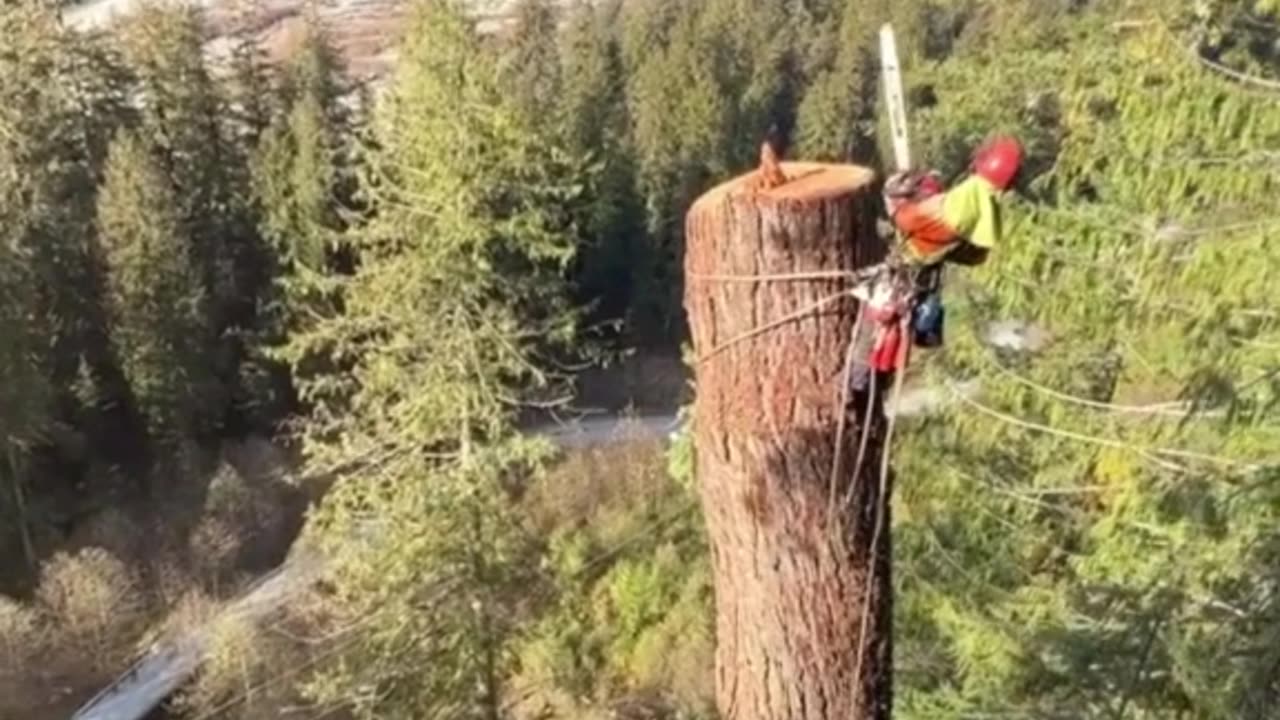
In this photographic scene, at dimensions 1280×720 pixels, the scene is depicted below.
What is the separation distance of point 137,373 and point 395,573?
42.5 feet

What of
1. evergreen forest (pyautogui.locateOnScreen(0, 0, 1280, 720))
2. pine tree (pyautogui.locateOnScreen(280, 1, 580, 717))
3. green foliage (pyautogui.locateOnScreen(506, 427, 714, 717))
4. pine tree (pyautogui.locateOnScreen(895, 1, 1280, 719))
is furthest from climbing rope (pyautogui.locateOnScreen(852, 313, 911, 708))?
green foliage (pyautogui.locateOnScreen(506, 427, 714, 717))

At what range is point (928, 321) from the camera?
323cm

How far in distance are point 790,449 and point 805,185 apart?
20.6 inches

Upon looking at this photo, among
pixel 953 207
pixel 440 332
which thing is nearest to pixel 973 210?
pixel 953 207

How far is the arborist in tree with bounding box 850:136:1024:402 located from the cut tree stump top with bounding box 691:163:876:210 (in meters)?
0.08

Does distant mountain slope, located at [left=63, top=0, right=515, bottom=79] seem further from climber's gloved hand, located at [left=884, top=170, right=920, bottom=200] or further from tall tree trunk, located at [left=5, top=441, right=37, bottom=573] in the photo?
climber's gloved hand, located at [left=884, top=170, right=920, bottom=200]

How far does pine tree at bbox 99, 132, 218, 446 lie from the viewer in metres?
22.2

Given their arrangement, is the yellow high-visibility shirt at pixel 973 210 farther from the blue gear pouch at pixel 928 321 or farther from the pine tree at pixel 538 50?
the pine tree at pixel 538 50

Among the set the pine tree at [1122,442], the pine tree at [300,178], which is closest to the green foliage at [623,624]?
the pine tree at [1122,442]

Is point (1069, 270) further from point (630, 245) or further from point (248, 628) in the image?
point (630, 245)

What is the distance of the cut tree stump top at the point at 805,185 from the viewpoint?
3002 millimetres

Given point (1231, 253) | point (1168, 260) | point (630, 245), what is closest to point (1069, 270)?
point (1168, 260)

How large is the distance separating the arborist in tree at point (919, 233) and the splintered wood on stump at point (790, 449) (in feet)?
0.16

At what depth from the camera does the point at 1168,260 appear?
6.36m
